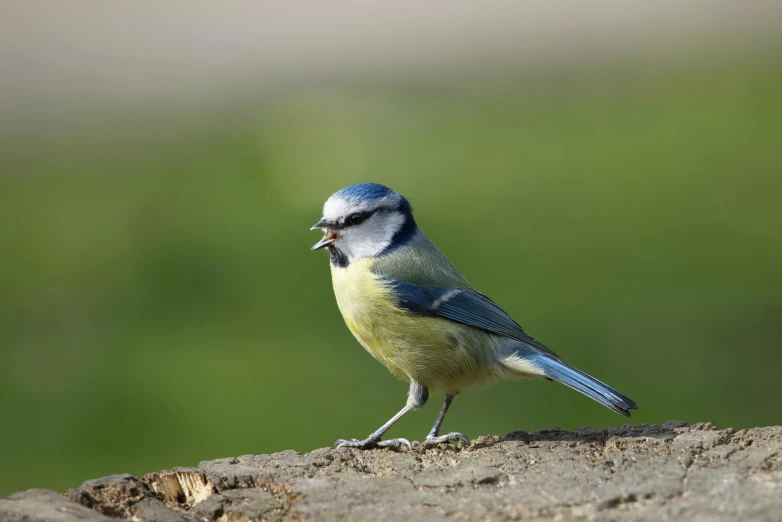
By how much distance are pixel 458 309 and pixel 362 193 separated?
2.06ft

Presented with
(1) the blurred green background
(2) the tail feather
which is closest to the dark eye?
(2) the tail feather

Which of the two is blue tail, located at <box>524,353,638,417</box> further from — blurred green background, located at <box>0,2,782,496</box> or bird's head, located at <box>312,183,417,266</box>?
blurred green background, located at <box>0,2,782,496</box>

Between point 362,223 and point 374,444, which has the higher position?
point 362,223

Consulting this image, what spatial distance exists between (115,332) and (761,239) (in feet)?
15.1

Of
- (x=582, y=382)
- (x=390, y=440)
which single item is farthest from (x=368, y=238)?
(x=582, y=382)

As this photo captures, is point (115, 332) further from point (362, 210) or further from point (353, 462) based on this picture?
point (353, 462)

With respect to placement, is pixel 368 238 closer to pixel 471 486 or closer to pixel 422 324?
pixel 422 324

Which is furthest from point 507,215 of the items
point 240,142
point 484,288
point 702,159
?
point 240,142

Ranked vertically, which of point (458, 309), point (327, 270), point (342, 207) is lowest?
point (458, 309)

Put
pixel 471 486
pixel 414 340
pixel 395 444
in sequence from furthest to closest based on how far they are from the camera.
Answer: pixel 414 340
pixel 395 444
pixel 471 486

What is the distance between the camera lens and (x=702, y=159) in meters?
7.41

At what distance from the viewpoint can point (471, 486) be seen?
256 centimetres

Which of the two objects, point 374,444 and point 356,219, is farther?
point 356,219

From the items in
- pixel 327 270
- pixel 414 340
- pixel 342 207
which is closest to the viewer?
pixel 414 340
